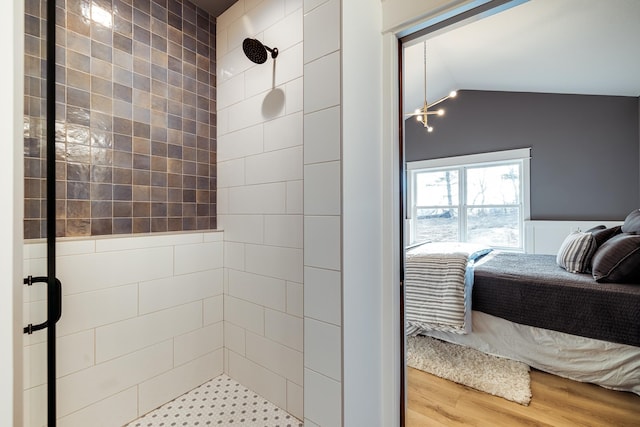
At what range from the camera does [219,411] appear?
62.4 inches

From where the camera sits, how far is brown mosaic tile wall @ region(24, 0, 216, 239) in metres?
A: 1.39

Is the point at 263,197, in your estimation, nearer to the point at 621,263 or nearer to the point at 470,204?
the point at 621,263

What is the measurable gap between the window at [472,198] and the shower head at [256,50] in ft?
13.2

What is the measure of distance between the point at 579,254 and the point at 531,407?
1290mm

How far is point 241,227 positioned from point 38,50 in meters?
1.19

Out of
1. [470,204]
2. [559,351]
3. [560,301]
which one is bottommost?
[559,351]

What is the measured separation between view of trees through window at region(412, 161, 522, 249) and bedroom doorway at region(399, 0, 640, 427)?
49 millimetres

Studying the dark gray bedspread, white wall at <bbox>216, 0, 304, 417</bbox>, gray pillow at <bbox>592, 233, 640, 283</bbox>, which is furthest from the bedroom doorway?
gray pillow at <bbox>592, 233, 640, 283</bbox>

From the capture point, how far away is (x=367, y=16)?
1.09 meters

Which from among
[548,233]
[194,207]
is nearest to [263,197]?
[194,207]

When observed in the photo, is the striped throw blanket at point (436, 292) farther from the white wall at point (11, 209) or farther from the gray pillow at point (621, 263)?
the white wall at point (11, 209)

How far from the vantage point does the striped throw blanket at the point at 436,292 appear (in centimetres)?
221

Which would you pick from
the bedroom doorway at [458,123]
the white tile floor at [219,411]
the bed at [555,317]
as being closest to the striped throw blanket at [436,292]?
the bed at [555,317]

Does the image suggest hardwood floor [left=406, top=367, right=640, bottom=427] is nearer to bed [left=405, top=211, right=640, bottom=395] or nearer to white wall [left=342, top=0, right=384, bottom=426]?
bed [left=405, top=211, right=640, bottom=395]
